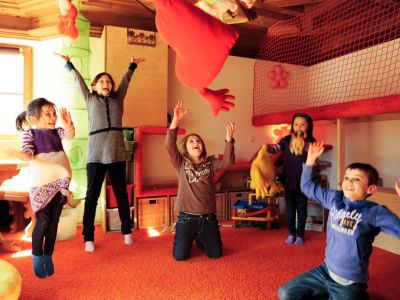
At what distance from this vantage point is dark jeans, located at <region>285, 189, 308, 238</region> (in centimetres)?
275

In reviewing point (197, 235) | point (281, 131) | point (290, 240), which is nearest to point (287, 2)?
point (281, 131)

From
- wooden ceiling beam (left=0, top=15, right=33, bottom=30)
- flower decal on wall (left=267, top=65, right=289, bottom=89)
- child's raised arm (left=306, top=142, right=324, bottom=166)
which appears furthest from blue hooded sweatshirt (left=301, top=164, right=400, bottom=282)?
wooden ceiling beam (left=0, top=15, right=33, bottom=30)

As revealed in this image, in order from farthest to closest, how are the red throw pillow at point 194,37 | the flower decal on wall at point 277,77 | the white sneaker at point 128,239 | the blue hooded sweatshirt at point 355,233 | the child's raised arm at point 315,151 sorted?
the flower decal on wall at point 277,77, the white sneaker at point 128,239, the child's raised arm at point 315,151, the blue hooded sweatshirt at point 355,233, the red throw pillow at point 194,37

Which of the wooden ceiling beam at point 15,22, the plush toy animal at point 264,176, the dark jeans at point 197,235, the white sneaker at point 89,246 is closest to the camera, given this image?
the dark jeans at point 197,235

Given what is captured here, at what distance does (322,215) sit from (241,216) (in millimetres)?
792

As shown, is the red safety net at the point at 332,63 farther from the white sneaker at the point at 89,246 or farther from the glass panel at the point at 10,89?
the glass panel at the point at 10,89

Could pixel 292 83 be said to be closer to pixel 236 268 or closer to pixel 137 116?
pixel 137 116

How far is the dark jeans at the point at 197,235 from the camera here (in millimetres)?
2352

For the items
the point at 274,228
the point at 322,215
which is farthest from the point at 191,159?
the point at 322,215

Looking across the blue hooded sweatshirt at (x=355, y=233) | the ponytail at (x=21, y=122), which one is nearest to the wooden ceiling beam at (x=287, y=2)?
the blue hooded sweatshirt at (x=355, y=233)

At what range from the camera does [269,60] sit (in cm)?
411

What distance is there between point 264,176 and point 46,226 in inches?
75.0

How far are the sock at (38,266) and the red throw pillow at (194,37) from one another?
4.75 ft

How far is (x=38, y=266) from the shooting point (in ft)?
6.41
